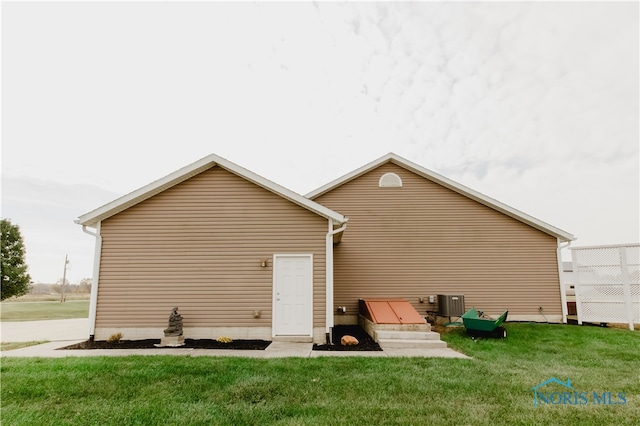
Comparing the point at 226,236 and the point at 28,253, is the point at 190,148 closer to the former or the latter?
the point at 226,236

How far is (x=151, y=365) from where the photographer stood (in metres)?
5.99

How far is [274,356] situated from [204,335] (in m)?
2.75

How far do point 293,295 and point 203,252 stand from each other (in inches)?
108

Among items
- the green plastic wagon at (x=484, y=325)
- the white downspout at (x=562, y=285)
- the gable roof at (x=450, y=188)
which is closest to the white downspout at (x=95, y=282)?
the gable roof at (x=450, y=188)

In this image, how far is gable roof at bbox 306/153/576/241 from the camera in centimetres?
1188

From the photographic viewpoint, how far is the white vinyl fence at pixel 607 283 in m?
10.9

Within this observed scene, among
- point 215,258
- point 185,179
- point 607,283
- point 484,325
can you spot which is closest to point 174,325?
point 215,258

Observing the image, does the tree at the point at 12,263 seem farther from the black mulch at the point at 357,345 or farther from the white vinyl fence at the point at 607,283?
the white vinyl fence at the point at 607,283

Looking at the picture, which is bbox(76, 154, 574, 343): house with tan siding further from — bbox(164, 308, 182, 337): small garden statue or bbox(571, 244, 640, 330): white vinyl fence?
bbox(571, 244, 640, 330): white vinyl fence

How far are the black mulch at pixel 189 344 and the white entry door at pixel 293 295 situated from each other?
0.68 m

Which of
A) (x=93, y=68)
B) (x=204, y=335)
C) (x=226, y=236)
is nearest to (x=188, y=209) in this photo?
(x=226, y=236)

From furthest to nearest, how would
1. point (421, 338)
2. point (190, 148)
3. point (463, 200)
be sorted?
point (190, 148) → point (463, 200) → point (421, 338)

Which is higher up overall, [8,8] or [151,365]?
[8,8]

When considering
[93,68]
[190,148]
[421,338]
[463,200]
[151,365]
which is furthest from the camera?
[190,148]
